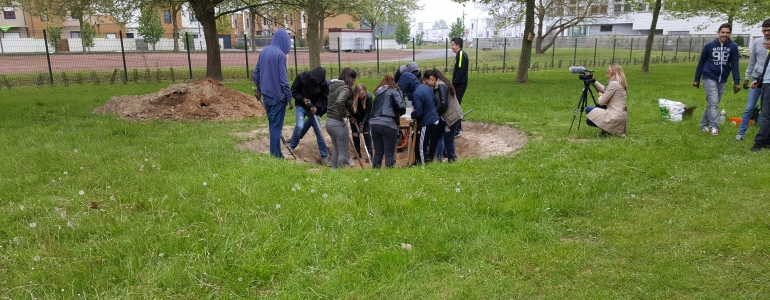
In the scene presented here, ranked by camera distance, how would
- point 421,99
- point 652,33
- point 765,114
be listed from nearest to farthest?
1. point 765,114
2. point 421,99
3. point 652,33

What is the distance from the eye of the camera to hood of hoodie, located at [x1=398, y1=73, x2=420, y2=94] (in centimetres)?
686

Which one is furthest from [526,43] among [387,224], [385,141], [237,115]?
[387,224]

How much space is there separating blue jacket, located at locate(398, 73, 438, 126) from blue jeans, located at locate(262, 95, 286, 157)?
1699 millimetres

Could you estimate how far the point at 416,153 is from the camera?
7.77m

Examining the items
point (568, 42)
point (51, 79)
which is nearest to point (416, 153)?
point (51, 79)

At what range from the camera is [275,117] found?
6.95 metres

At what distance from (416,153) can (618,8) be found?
40.6 m

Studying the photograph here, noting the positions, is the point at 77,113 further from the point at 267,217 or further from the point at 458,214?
the point at 458,214

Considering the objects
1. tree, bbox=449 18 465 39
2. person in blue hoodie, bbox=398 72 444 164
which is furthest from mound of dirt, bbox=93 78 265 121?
tree, bbox=449 18 465 39

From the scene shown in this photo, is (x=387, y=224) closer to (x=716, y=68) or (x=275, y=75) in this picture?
(x=275, y=75)

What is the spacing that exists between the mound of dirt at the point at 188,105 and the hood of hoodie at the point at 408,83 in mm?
4866

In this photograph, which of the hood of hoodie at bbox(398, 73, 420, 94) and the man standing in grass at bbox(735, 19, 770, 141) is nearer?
the hood of hoodie at bbox(398, 73, 420, 94)

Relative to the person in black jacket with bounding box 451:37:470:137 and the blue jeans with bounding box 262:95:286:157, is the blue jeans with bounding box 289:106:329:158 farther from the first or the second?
the person in black jacket with bounding box 451:37:470:137

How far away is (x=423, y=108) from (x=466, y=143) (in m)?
2.61
